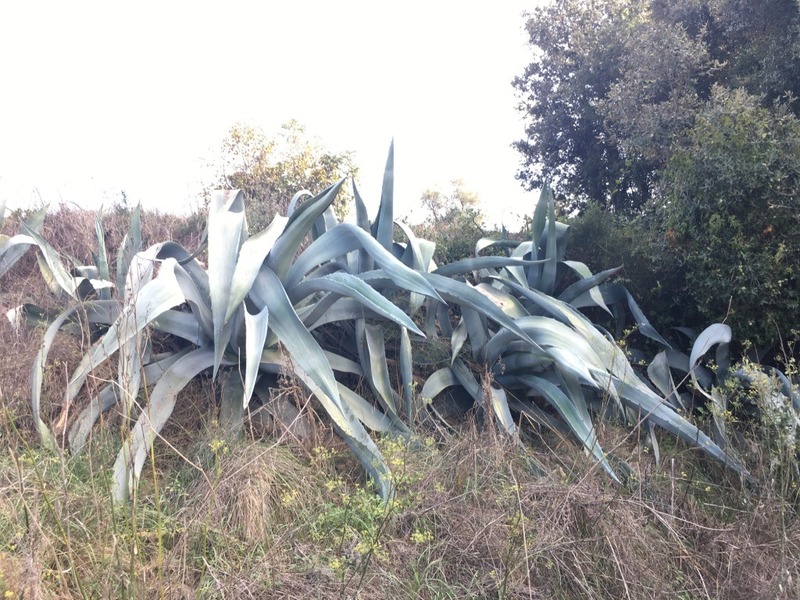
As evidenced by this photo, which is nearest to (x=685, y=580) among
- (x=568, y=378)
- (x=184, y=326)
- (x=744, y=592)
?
(x=744, y=592)

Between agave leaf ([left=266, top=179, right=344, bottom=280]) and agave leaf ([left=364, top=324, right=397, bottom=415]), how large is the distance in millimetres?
505

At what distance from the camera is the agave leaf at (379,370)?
3.01m

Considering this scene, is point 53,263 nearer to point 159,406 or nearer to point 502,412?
point 159,406

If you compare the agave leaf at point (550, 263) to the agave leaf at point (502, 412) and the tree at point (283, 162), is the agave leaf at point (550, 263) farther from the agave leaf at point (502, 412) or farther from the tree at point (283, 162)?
the tree at point (283, 162)

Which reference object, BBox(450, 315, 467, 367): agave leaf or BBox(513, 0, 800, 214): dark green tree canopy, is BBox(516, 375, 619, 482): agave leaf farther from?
BBox(513, 0, 800, 214): dark green tree canopy

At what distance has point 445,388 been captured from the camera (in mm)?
3510

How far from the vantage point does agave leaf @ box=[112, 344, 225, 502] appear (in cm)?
232

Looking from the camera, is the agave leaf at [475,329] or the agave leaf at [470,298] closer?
the agave leaf at [470,298]

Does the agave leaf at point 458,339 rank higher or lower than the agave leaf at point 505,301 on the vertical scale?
lower

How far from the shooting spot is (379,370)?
10.1ft

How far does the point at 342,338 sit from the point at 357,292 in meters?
0.93

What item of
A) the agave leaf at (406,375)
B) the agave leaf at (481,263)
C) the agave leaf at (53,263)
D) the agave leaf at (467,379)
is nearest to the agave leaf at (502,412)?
the agave leaf at (467,379)

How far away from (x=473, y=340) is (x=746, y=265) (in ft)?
5.35

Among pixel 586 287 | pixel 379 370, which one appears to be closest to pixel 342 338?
pixel 379 370
